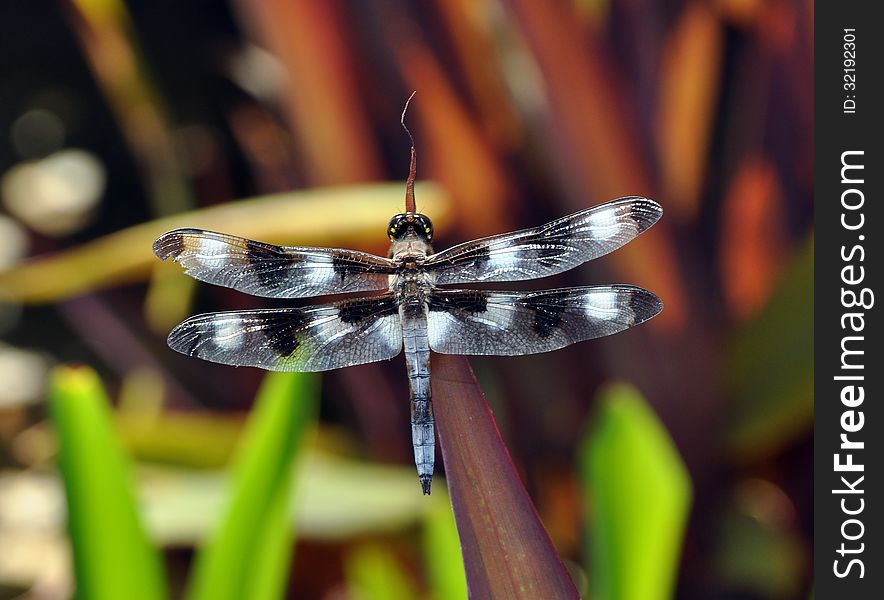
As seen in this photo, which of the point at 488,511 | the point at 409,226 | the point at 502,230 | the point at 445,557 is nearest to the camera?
the point at 488,511

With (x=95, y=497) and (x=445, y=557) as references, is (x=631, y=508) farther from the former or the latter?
(x=95, y=497)

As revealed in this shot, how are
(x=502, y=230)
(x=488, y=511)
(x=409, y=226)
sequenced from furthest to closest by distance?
1. (x=502, y=230)
2. (x=409, y=226)
3. (x=488, y=511)

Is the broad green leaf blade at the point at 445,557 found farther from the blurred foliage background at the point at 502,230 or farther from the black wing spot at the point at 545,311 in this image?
the black wing spot at the point at 545,311

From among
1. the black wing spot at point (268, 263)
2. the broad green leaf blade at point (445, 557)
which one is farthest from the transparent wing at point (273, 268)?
the broad green leaf blade at point (445, 557)

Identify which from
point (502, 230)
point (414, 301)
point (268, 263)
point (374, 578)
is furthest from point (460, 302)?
point (502, 230)

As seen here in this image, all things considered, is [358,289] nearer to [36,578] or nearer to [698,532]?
[698,532]

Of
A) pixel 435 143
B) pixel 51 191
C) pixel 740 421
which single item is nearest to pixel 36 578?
pixel 51 191
